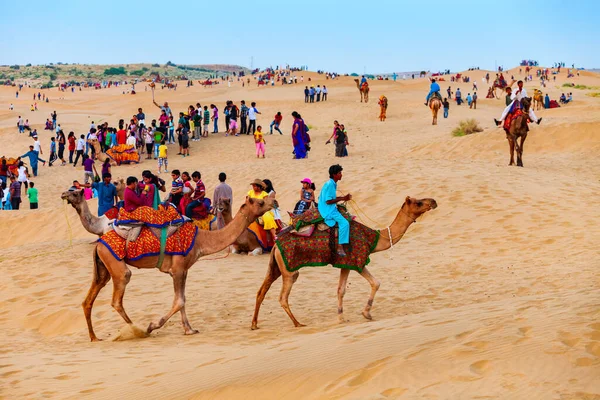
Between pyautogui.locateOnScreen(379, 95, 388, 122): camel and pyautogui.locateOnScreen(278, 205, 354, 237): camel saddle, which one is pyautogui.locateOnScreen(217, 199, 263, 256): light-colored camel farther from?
pyautogui.locateOnScreen(379, 95, 388, 122): camel

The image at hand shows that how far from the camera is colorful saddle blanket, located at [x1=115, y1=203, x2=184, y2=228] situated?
32.7ft

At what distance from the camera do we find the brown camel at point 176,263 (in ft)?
32.7

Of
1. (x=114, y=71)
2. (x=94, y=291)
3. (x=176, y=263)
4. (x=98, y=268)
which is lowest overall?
(x=94, y=291)

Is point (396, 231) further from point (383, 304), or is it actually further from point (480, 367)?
point (480, 367)

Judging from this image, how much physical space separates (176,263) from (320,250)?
1896 mm

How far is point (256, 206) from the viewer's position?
991 centimetres

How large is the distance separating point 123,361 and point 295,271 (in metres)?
2.68

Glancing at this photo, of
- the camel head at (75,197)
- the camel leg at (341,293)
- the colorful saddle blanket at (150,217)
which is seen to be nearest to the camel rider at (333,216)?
the camel leg at (341,293)

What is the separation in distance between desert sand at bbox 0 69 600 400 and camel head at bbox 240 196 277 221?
157cm

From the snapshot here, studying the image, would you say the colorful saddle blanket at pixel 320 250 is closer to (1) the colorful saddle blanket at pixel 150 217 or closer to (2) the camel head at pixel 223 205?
(1) the colorful saddle blanket at pixel 150 217

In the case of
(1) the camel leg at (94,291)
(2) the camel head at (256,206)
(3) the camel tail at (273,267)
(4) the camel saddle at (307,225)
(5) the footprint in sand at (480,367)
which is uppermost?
(2) the camel head at (256,206)

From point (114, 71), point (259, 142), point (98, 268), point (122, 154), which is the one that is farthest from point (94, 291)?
point (114, 71)

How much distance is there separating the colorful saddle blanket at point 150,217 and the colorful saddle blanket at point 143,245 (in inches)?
5.2

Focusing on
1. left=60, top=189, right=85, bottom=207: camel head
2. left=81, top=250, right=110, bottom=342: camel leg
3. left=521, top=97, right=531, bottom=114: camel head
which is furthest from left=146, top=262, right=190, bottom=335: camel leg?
left=521, top=97, right=531, bottom=114: camel head
